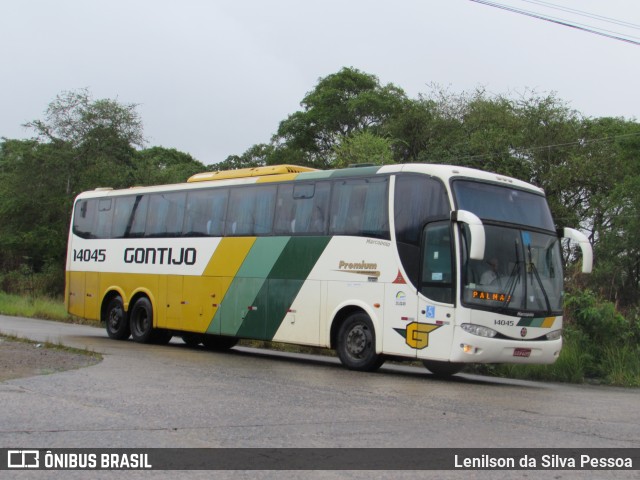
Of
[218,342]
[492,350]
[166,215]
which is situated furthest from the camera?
[218,342]

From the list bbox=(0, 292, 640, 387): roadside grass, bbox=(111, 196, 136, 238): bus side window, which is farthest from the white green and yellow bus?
bbox=(0, 292, 640, 387): roadside grass

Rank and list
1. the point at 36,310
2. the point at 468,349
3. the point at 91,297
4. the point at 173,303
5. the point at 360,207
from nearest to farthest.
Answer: the point at 468,349, the point at 360,207, the point at 173,303, the point at 91,297, the point at 36,310

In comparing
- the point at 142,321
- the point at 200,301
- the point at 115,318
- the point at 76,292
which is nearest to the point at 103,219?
the point at 76,292

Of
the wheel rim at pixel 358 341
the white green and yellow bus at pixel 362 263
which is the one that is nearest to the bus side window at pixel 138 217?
the white green and yellow bus at pixel 362 263

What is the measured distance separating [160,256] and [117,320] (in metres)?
2.68

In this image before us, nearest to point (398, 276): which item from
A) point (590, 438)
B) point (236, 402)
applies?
point (236, 402)

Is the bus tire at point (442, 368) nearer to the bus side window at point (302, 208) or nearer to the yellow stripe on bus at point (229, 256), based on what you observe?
the bus side window at point (302, 208)

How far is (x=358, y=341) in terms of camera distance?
14.1 metres

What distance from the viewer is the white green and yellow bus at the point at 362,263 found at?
1280 centimetres

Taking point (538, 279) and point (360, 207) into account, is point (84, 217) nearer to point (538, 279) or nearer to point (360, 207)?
point (360, 207)

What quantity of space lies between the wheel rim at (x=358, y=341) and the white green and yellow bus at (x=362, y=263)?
0.06 feet

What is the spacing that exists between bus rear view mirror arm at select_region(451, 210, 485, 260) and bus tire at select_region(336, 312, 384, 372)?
8.34 feet
